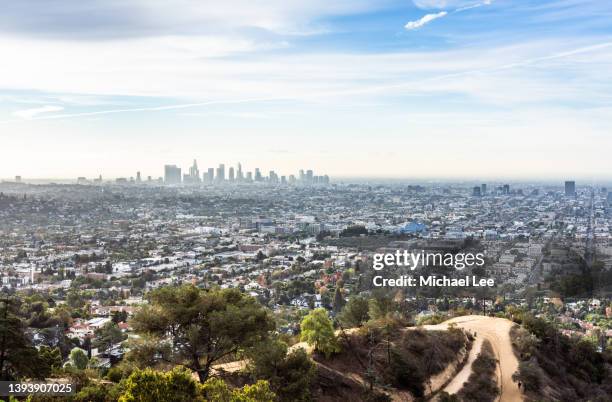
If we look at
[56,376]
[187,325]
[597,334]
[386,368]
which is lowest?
[597,334]

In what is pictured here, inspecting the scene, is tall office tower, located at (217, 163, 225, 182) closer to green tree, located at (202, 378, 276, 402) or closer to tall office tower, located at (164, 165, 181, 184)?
tall office tower, located at (164, 165, 181, 184)

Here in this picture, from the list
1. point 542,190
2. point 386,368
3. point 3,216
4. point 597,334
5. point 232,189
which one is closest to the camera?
point 386,368

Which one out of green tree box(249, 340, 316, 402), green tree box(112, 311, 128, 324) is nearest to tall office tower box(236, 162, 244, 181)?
green tree box(112, 311, 128, 324)

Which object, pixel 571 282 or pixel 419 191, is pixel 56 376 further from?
pixel 419 191

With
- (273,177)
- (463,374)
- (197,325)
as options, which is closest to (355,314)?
(463,374)

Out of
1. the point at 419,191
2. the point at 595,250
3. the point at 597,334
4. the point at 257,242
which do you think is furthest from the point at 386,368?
the point at 419,191

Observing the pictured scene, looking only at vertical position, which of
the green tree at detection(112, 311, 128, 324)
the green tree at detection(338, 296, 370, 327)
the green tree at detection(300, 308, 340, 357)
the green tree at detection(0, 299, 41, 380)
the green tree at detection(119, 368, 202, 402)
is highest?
the green tree at detection(119, 368, 202, 402)
